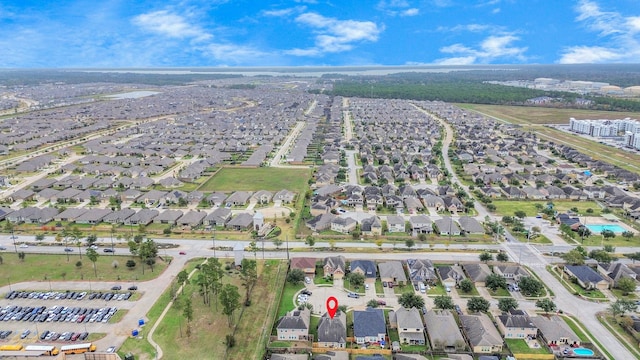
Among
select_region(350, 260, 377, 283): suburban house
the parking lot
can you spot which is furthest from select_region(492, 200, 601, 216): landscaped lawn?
the parking lot

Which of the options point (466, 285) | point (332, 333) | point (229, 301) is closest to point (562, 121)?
point (466, 285)

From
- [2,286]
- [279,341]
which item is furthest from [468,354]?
[2,286]

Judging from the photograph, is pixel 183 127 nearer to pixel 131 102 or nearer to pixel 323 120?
pixel 323 120

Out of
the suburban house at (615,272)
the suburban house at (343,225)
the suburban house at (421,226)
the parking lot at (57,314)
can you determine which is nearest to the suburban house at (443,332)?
the suburban house at (615,272)

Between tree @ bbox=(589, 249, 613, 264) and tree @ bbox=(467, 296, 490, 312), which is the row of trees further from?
tree @ bbox=(589, 249, 613, 264)

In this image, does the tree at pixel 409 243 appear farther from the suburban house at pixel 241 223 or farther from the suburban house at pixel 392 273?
the suburban house at pixel 241 223
